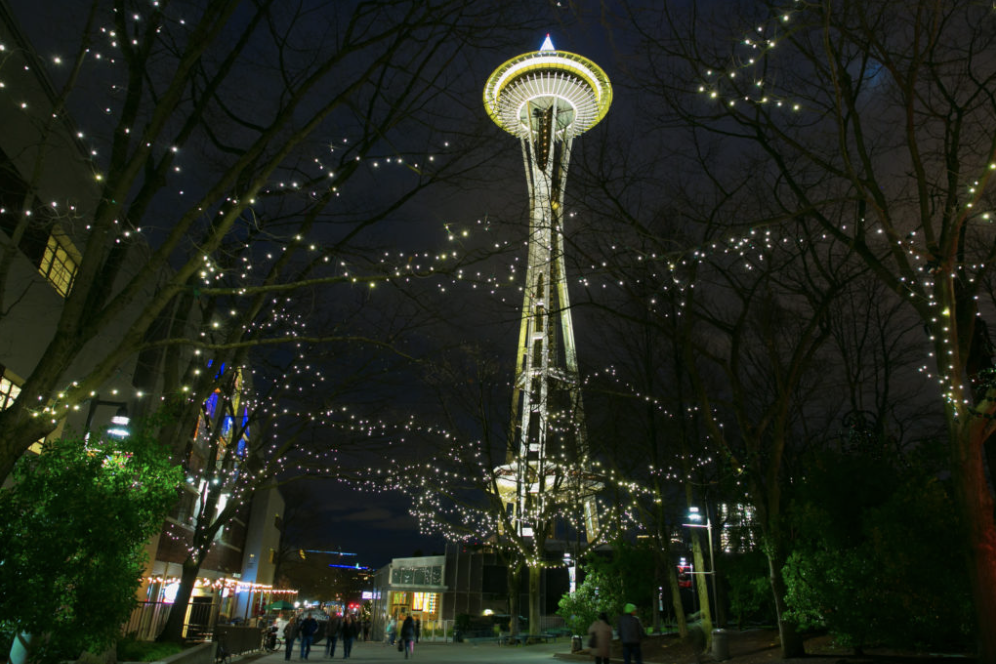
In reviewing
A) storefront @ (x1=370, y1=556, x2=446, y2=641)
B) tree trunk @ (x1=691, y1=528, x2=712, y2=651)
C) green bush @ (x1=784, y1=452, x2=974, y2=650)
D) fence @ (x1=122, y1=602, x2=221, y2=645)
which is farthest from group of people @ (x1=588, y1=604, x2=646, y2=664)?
storefront @ (x1=370, y1=556, x2=446, y2=641)

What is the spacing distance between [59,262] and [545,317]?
91.0 feet

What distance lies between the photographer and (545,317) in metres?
37.5

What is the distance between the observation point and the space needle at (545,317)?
23422mm

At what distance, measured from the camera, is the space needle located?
76.8ft

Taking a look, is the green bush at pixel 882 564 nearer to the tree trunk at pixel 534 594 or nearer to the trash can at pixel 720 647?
the trash can at pixel 720 647

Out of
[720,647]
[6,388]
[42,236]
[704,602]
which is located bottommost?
[720,647]

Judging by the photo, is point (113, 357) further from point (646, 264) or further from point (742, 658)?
point (742, 658)

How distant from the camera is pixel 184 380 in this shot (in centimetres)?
1105

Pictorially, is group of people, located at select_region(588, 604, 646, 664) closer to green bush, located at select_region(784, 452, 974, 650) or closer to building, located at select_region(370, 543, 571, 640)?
green bush, located at select_region(784, 452, 974, 650)

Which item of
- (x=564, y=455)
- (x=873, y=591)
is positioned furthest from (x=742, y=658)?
(x=564, y=455)

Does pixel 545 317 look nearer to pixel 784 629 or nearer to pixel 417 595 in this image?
pixel 417 595

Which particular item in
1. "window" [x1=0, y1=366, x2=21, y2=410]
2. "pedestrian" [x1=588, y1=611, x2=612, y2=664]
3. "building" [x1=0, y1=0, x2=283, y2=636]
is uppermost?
"building" [x1=0, y1=0, x2=283, y2=636]

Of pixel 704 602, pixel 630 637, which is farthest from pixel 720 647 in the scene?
pixel 630 637

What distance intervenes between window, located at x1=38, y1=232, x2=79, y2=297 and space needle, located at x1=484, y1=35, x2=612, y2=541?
14.7 meters
